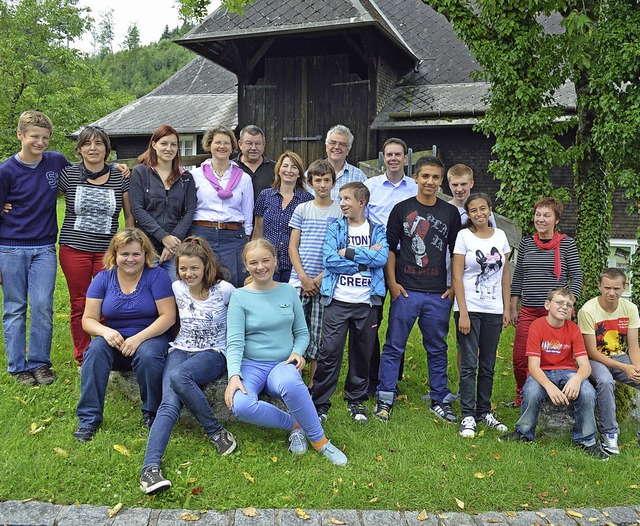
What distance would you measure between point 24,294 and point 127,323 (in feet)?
3.70

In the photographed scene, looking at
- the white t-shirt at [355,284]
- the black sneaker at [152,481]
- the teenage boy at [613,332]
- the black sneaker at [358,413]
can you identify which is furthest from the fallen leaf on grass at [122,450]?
the teenage boy at [613,332]

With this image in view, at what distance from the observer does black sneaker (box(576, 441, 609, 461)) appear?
13.9 feet

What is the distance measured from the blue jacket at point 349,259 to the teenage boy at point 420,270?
167mm

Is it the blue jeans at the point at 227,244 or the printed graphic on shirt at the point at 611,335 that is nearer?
the printed graphic on shirt at the point at 611,335

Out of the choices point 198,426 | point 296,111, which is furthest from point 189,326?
point 296,111

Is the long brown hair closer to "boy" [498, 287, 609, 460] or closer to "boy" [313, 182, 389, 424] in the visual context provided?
"boy" [313, 182, 389, 424]

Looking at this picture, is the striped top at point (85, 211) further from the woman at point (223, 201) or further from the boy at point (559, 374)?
the boy at point (559, 374)

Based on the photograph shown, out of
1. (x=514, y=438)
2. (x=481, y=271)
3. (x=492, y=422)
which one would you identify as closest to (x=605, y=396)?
(x=514, y=438)

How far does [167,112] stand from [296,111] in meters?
4.51

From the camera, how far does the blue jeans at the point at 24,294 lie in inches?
187

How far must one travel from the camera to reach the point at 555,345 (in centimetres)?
446

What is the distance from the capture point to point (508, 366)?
Answer: 640 centimetres

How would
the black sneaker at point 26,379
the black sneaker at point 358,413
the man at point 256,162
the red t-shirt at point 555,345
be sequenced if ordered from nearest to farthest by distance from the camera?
the red t-shirt at point 555,345, the black sneaker at point 358,413, the black sneaker at point 26,379, the man at point 256,162

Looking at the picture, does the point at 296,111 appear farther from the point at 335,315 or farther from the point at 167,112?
the point at 335,315
